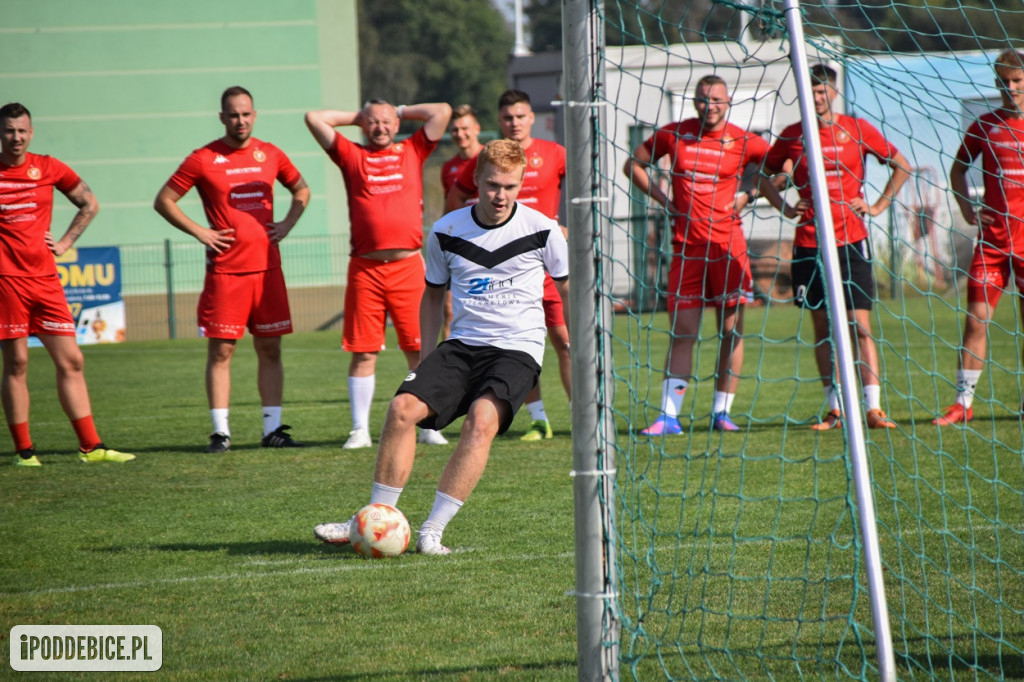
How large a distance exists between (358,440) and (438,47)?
54.7 metres

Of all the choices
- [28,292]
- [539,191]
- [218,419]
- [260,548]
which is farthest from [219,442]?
[260,548]

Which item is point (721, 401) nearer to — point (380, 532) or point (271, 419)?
point (271, 419)

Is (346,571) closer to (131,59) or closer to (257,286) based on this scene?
(257,286)

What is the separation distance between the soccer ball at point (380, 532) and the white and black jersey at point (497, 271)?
0.85 meters

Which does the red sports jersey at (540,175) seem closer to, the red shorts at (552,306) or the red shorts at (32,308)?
the red shorts at (552,306)

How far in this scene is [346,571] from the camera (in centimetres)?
481

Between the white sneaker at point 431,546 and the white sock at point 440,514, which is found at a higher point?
the white sock at point 440,514

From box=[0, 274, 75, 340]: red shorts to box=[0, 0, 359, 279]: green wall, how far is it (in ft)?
48.2

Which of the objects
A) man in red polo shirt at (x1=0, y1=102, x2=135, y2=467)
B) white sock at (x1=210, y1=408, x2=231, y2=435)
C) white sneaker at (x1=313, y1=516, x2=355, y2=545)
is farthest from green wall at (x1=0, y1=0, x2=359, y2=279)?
white sneaker at (x1=313, y1=516, x2=355, y2=545)

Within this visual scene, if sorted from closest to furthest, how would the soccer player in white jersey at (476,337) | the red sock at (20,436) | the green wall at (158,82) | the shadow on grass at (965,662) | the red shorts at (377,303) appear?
the shadow on grass at (965,662) < the soccer player in white jersey at (476,337) < the red sock at (20,436) < the red shorts at (377,303) < the green wall at (158,82)

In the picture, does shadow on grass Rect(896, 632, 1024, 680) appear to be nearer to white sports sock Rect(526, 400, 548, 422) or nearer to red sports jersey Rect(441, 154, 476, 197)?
white sports sock Rect(526, 400, 548, 422)

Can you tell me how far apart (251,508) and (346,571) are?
1.46 metres

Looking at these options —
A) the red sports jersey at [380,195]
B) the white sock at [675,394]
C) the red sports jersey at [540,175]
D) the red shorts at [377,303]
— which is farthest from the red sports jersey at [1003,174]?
the red shorts at [377,303]

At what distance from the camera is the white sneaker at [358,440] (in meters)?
8.03
